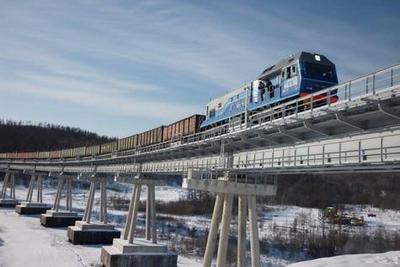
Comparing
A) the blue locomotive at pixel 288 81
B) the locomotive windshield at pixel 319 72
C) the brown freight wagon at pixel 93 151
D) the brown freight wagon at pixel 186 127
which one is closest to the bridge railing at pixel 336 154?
the blue locomotive at pixel 288 81

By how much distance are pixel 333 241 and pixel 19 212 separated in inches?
2042

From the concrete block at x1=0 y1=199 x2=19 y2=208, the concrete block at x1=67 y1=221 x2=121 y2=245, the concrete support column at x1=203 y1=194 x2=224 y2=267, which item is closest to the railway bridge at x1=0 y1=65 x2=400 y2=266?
the concrete support column at x1=203 y1=194 x2=224 y2=267

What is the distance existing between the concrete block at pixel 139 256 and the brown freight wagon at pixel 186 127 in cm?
961

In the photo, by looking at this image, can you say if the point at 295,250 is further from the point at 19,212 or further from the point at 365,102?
the point at 19,212

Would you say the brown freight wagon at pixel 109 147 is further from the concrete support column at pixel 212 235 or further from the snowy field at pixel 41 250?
the concrete support column at pixel 212 235

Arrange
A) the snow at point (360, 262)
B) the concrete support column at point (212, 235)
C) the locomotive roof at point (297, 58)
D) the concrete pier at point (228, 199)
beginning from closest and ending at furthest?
the snow at point (360, 262)
the concrete pier at point (228, 199)
the concrete support column at point (212, 235)
the locomotive roof at point (297, 58)

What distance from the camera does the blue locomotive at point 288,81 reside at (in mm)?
22672

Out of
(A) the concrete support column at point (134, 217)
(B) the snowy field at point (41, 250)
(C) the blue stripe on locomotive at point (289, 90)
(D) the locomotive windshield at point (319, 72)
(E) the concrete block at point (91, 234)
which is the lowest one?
(B) the snowy field at point (41, 250)

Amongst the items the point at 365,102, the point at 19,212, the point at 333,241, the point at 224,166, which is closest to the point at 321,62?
the point at 224,166

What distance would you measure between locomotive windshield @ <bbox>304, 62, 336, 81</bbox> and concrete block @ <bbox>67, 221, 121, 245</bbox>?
32123mm

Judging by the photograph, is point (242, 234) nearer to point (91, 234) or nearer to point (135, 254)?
point (135, 254)

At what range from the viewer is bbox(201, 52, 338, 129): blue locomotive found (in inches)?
893

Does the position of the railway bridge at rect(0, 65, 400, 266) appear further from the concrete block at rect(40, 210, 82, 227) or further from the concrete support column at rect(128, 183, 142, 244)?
the concrete block at rect(40, 210, 82, 227)

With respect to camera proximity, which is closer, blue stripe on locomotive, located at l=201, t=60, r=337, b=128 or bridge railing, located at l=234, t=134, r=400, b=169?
bridge railing, located at l=234, t=134, r=400, b=169
